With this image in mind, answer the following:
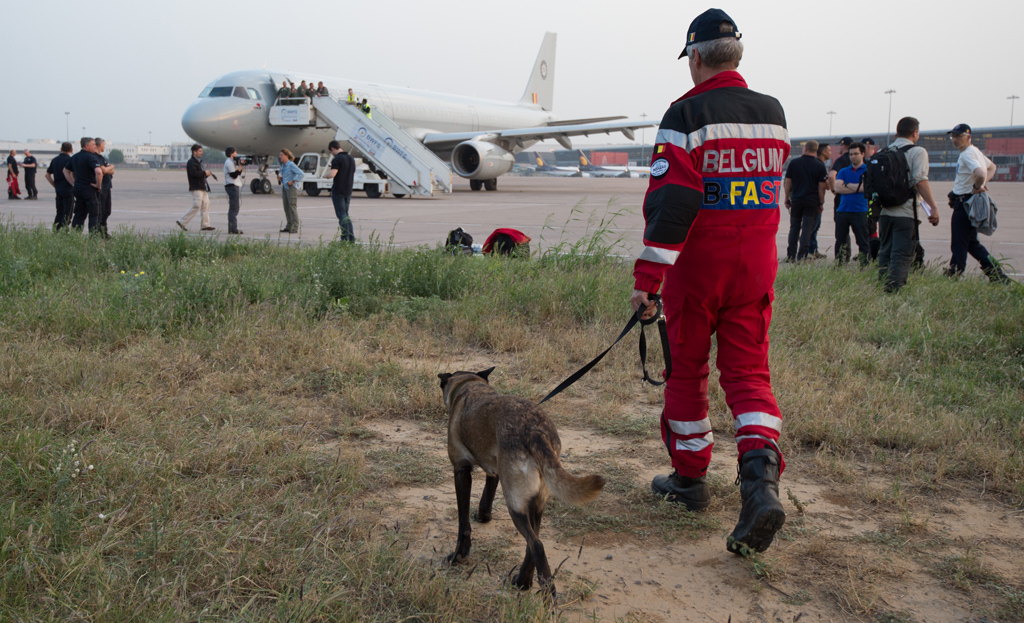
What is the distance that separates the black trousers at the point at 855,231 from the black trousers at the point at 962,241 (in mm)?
966

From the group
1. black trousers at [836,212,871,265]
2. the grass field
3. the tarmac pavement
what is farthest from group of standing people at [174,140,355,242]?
black trousers at [836,212,871,265]

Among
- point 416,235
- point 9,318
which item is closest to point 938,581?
point 9,318

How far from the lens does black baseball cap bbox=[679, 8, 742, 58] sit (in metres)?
2.98

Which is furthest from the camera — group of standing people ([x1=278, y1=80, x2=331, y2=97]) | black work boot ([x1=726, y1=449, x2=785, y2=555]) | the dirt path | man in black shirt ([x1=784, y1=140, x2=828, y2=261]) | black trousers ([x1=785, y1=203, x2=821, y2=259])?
group of standing people ([x1=278, y1=80, x2=331, y2=97])

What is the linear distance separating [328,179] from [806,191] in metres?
16.6

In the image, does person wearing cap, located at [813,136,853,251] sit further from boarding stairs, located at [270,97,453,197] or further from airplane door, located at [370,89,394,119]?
airplane door, located at [370,89,394,119]

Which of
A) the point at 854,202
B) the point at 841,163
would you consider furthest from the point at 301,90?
the point at 854,202

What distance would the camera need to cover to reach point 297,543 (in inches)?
100

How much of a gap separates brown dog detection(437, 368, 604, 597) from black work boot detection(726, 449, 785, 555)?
2.72ft

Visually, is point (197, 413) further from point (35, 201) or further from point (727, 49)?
point (35, 201)

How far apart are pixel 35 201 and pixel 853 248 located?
71.2 feet

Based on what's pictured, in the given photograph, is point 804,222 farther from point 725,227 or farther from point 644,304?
point 644,304

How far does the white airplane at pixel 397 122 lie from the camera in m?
22.0

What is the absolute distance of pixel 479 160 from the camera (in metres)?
25.3
